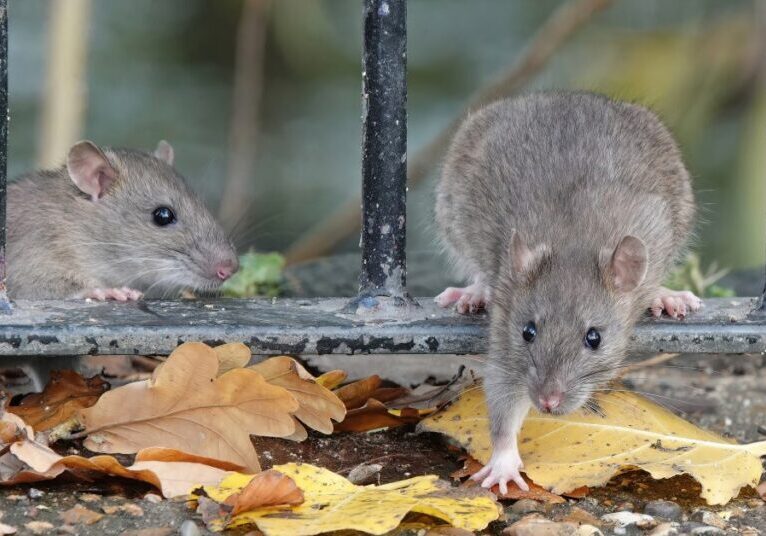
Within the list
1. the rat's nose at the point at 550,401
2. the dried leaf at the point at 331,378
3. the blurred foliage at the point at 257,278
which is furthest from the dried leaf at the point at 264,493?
the blurred foliage at the point at 257,278

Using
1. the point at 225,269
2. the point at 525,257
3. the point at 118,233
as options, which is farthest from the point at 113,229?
the point at 525,257

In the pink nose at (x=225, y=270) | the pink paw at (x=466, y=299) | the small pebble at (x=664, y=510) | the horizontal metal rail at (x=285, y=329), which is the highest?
the pink nose at (x=225, y=270)

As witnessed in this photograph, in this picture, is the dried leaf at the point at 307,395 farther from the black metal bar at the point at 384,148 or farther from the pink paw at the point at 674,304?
the pink paw at the point at 674,304

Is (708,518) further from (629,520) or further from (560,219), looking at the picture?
(560,219)

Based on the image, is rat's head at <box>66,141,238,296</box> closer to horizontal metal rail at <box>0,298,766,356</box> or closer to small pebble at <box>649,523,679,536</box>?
horizontal metal rail at <box>0,298,766,356</box>

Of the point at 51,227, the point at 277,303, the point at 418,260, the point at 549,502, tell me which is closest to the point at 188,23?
the point at 418,260

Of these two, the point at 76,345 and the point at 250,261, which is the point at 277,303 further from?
the point at 250,261
